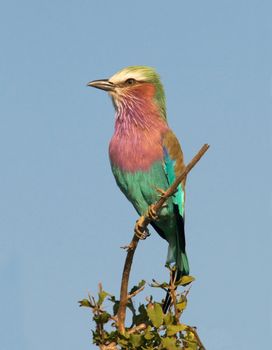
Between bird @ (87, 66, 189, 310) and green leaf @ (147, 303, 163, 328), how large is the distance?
2544mm

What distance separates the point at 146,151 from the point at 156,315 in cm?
293

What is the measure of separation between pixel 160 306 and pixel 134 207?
9.91ft

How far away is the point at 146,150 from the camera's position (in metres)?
7.28

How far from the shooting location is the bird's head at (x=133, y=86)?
7.50 metres

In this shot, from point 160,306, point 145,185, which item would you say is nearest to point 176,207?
point 145,185

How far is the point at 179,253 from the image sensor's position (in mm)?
7246

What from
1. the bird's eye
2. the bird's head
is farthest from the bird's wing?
the bird's eye

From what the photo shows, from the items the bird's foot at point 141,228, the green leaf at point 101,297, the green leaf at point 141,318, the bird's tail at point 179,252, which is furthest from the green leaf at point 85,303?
the bird's tail at point 179,252

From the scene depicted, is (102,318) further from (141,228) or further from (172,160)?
(172,160)

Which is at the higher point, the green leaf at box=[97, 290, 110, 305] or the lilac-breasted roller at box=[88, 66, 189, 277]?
the lilac-breasted roller at box=[88, 66, 189, 277]

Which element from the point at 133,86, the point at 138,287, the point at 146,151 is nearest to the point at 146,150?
the point at 146,151

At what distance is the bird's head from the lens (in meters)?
7.50

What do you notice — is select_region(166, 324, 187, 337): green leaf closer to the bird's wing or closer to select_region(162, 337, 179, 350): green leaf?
select_region(162, 337, 179, 350): green leaf

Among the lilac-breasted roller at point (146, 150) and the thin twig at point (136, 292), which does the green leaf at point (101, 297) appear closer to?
the thin twig at point (136, 292)
